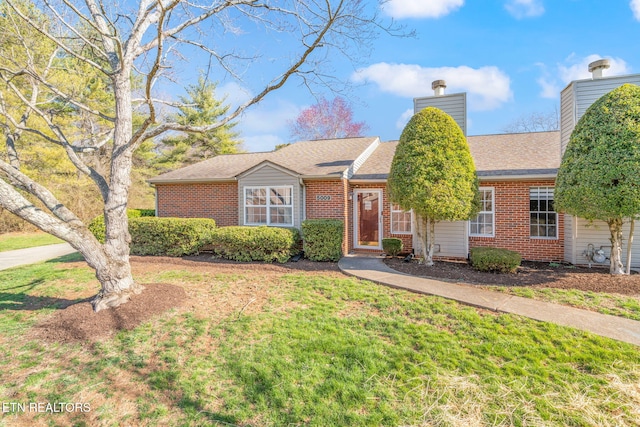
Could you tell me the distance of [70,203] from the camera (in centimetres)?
1869

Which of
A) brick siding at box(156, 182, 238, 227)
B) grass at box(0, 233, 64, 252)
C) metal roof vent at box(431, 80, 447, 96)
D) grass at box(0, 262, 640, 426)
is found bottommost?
grass at box(0, 262, 640, 426)

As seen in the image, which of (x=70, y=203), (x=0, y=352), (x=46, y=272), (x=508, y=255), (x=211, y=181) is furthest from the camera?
(x=70, y=203)

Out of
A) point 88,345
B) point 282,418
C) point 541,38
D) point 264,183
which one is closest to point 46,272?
point 88,345

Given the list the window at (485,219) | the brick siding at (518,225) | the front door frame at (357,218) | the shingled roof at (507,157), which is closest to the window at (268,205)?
the front door frame at (357,218)

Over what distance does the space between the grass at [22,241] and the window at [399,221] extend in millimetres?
16808

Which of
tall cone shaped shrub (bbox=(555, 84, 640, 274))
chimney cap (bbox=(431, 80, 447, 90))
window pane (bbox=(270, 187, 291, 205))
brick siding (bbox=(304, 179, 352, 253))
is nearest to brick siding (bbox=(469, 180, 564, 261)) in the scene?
tall cone shaped shrub (bbox=(555, 84, 640, 274))

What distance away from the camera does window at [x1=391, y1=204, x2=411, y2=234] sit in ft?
34.8

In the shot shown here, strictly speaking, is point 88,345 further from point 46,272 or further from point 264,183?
point 264,183

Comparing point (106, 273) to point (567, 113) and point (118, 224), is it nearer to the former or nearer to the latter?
point (118, 224)

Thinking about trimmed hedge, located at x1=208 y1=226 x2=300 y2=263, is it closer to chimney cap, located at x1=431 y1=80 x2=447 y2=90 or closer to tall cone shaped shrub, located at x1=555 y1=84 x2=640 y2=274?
chimney cap, located at x1=431 y1=80 x2=447 y2=90

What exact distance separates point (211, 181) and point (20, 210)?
24.2ft

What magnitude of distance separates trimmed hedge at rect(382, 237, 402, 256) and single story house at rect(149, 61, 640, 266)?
0.68m

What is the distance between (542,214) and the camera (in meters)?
9.31

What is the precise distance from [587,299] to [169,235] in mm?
11277
